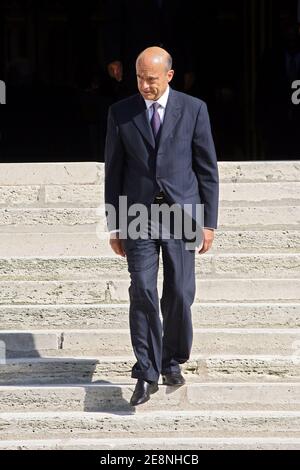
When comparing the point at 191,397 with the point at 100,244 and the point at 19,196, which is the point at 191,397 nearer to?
the point at 100,244

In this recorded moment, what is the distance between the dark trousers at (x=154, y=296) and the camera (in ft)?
22.7

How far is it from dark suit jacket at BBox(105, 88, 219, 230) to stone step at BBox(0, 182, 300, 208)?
6.36 feet

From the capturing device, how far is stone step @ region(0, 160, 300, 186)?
916 centimetres

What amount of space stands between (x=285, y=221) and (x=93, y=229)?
1.19 m

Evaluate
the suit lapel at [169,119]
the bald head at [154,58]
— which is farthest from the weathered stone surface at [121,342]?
the bald head at [154,58]

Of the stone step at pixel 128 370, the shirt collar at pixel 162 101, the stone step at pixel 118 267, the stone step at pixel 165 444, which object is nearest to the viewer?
the stone step at pixel 165 444

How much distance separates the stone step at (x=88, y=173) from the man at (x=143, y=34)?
705 millimetres

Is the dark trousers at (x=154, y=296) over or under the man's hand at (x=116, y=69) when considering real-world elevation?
under

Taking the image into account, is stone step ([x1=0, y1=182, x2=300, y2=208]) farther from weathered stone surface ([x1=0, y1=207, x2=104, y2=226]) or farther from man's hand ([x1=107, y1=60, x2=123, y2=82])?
man's hand ([x1=107, y1=60, x2=123, y2=82])

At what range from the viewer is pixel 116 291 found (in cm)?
811

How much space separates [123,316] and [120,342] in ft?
0.74

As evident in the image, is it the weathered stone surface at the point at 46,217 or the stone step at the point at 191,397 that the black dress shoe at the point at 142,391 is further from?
the weathered stone surface at the point at 46,217

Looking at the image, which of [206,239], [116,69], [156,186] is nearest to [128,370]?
[206,239]

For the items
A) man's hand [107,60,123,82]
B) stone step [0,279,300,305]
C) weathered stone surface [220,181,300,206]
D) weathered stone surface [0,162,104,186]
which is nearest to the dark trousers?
stone step [0,279,300,305]
